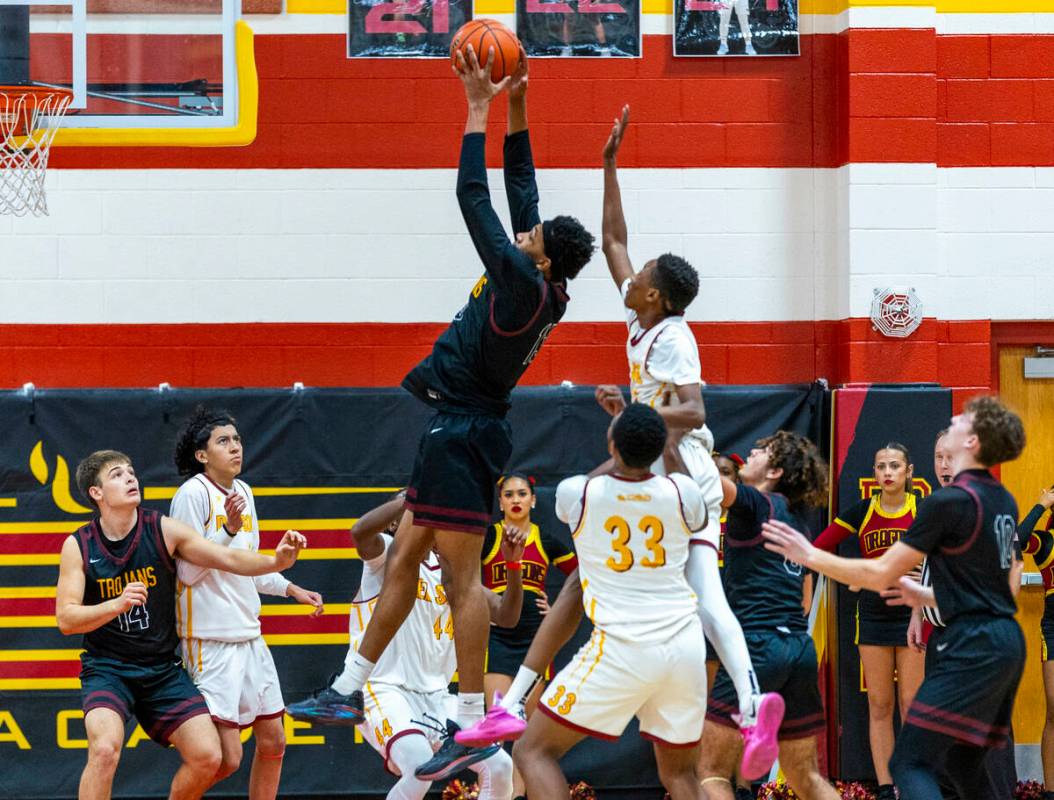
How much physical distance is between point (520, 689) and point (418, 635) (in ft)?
3.60

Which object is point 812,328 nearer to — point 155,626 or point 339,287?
point 339,287

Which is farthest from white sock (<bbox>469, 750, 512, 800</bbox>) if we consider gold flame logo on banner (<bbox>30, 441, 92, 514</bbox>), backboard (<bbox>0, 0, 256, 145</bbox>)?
backboard (<bbox>0, 0, 256, 145</bbox>)

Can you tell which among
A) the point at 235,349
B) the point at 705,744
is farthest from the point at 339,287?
the point at 705,744

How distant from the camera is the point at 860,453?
8.69m

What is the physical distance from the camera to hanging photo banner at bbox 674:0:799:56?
8.98 m

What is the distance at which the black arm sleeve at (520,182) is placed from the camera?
20.0 feet

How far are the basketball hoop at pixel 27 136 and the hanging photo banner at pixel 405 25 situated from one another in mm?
1866

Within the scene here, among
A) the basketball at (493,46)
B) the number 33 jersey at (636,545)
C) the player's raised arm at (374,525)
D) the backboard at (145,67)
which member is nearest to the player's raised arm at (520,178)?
the basketball at (493,46)

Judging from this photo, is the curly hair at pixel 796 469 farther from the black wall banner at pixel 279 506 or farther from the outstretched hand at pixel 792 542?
the black wall banner at pixel 279 506

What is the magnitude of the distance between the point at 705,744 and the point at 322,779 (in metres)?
3.01

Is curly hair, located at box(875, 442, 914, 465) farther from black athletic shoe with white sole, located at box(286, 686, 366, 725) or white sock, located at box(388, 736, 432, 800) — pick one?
black athletic shoe with white sole, located at box(286, 686, 366, 725)

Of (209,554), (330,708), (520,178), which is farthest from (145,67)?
(330,708)

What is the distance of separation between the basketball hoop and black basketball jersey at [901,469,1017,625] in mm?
Answer: 5298

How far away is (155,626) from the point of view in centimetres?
678
